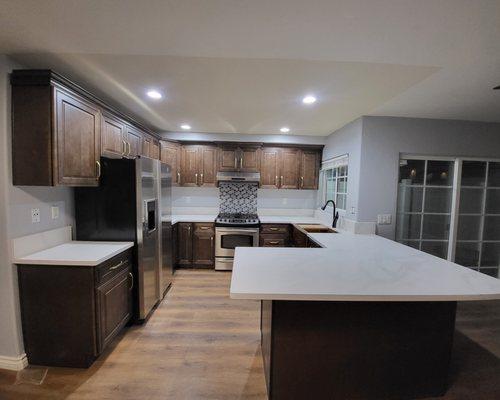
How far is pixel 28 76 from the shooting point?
166 cm

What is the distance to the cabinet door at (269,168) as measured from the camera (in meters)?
4.21

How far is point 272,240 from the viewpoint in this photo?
12.8 feet

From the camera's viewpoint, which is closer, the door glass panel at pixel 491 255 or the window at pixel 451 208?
the window at pixel 451 208

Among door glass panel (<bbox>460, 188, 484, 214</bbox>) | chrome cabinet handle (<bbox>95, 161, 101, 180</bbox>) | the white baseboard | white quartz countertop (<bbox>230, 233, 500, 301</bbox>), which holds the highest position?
chrome cabinet handle (<bbox>95, 161, 101, 180</bbox>)

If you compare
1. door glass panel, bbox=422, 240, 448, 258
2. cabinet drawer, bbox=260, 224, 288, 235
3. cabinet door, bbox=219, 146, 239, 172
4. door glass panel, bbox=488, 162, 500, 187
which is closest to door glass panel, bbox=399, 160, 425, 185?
door glass panel, bbox=422, 240, 448, 258

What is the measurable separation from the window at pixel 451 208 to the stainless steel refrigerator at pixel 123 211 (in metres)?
3.03

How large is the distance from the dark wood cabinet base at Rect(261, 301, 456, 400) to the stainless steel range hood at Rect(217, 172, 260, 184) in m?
2.80

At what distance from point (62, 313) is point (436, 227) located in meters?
4.11

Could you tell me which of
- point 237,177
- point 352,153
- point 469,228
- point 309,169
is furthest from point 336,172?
point 469,228

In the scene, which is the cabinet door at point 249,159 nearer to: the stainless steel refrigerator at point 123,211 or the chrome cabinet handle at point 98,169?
the stainless steel refrigerator at point 123,211

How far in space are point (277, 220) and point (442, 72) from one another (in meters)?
2.79

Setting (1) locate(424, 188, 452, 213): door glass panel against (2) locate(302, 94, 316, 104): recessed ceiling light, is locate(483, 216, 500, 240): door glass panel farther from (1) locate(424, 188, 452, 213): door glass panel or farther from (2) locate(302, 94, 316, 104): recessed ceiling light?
(2) locate(302, 94, 316, 104): recessed ceiling light

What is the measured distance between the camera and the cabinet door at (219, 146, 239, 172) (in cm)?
414

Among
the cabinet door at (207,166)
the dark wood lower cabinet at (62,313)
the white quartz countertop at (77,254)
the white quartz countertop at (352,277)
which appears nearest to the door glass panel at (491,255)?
the white quartz countertop at (352,277)
